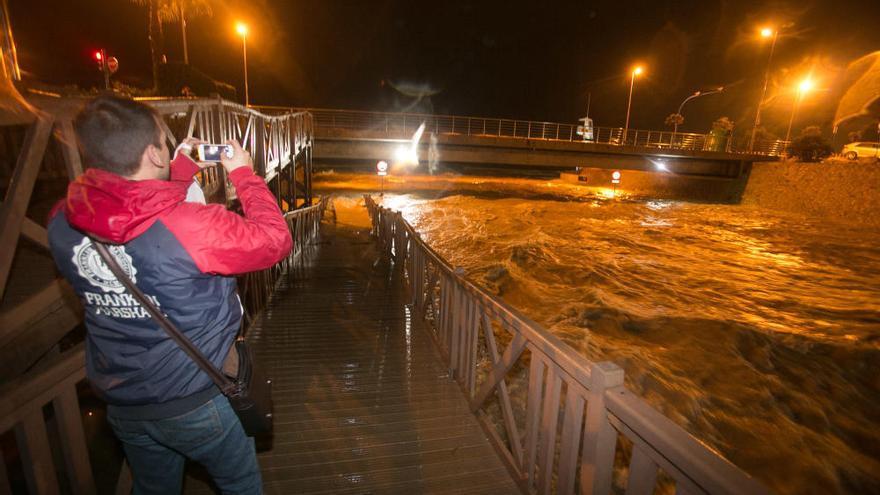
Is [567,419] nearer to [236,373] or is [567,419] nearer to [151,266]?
[236,373]

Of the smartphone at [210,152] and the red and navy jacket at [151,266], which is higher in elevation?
the smartphone at [210,152]

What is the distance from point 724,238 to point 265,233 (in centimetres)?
2171

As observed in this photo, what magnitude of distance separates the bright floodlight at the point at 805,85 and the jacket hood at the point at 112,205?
5322cm

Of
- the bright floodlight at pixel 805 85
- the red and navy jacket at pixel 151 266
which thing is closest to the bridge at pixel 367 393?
the red and navy jacket at pixel 151 266

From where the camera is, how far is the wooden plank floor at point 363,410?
10.3 ft

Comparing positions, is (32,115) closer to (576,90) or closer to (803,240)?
(803,240)

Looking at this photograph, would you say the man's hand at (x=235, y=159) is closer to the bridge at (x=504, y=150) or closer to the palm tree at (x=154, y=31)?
the bridge at (x=504, y=150)

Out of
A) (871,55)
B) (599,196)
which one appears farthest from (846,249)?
(871,55)

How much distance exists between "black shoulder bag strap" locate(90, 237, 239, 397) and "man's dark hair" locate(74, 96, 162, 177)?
0.32 m

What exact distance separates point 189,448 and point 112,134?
142 cm

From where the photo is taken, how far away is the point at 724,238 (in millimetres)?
18438

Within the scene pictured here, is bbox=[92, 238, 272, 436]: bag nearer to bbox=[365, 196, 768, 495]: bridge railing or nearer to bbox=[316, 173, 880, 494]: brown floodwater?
bbox=[365, 196, 768, 495]: bridge railing

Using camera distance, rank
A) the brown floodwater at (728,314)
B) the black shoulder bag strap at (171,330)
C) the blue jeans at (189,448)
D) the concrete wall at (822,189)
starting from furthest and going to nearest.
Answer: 1. the concrete wall at (822,189)
2. the brown floodwater at (728,314)
3. the blue jeans at (189,448)
4. the black shoulder bag strap at (171,330)

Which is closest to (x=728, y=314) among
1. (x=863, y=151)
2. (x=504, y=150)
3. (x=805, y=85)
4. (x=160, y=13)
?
(x=504, y=150)
